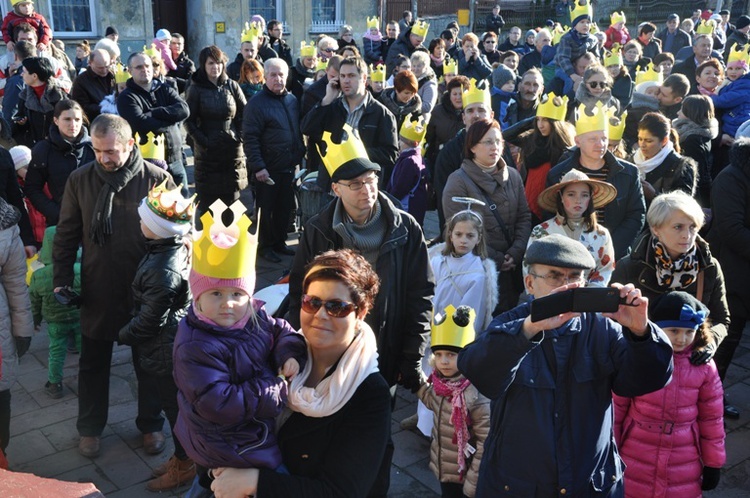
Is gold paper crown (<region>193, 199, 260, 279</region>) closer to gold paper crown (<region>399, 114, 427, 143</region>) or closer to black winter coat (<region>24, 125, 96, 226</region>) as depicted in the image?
black winter coat (<region>24, 125, 96, 226</region>)

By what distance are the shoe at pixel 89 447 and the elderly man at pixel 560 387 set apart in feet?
9.38

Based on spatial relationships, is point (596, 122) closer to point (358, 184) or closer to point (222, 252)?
point (358, 184)

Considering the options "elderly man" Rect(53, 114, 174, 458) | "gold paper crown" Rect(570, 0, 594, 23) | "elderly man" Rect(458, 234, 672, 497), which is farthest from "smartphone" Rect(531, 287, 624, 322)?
"gold paper crown" Rect(570, 0, 594, 23)

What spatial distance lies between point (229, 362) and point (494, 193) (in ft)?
9.95

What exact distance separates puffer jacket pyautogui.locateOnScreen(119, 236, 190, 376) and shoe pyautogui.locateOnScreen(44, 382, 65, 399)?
5.00 ft

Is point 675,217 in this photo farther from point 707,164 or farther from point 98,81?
point 98,81

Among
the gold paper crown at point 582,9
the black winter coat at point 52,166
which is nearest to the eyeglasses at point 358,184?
the black winter coat at point 52,166

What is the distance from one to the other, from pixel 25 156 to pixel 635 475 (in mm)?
5276

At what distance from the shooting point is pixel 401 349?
13.1ft

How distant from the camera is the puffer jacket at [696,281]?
4.23 metres

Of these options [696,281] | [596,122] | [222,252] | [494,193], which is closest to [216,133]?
[494,193]

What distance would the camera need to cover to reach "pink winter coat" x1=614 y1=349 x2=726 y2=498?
3656 millimetres

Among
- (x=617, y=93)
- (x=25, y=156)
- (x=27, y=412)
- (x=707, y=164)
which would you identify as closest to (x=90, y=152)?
(x=25, y=156)

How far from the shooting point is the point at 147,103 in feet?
24.6
